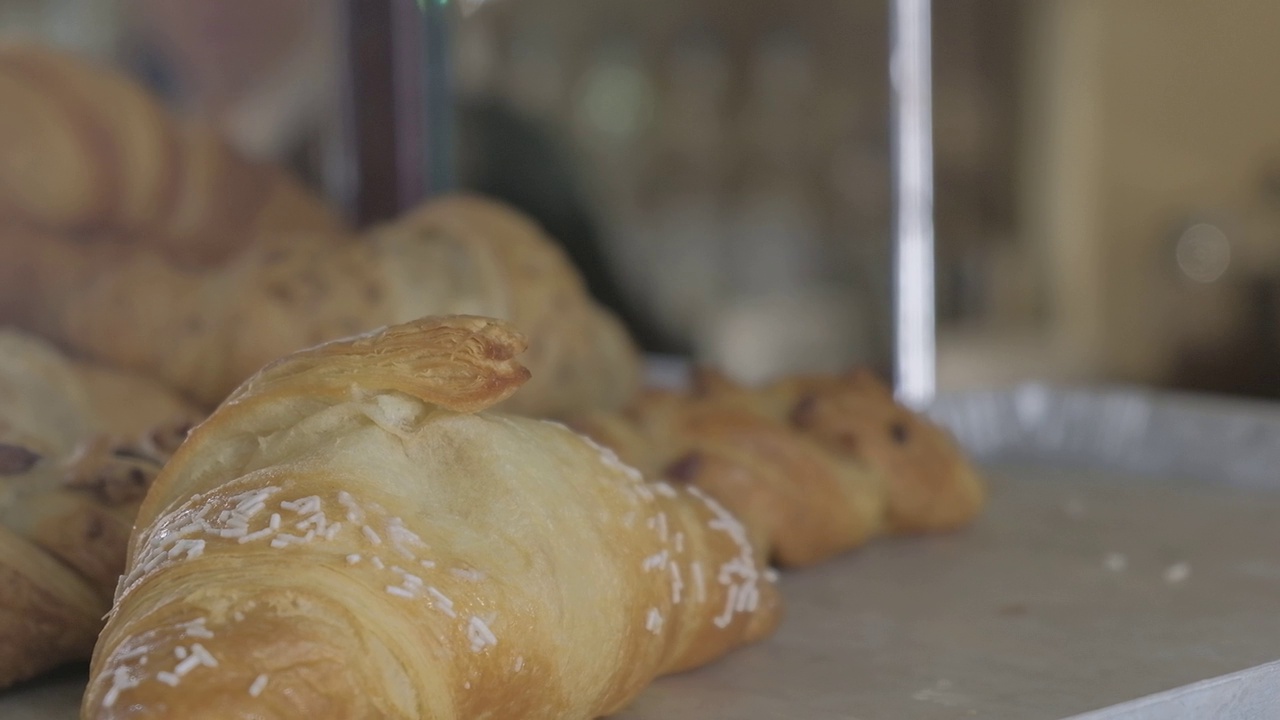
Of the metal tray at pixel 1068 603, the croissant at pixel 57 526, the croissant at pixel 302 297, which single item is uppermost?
the croissant at pixel 302 297

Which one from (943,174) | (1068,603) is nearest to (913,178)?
(1068,603)

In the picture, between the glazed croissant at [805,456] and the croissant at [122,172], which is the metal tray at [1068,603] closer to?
the glazed croissant at [805,456]

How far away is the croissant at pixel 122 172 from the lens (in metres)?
1.51

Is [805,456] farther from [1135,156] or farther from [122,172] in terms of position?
[1135,156]

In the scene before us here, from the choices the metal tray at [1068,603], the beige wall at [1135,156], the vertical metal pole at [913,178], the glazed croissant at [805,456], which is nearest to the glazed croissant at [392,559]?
the metal tray at [1068,603]

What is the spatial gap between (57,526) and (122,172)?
0.71m

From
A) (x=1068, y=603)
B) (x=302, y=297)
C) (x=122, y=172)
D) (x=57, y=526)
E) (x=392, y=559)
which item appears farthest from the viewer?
(x=122, y=172)

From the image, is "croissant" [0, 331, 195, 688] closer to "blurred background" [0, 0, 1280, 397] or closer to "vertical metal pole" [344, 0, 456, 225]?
"vertical metal pole" [344, 0, 456, 225]

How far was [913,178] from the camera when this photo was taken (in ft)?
6.25

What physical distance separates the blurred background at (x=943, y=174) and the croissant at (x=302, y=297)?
6.50 ft

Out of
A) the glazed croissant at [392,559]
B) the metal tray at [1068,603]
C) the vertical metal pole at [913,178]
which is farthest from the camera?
the vertical metal pole at [913,178]

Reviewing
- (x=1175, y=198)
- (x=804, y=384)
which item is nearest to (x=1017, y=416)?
(x=804, y=384)

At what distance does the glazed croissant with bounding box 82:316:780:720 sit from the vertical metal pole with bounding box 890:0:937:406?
1.08 metres

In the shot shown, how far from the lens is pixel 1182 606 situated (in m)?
1.17
